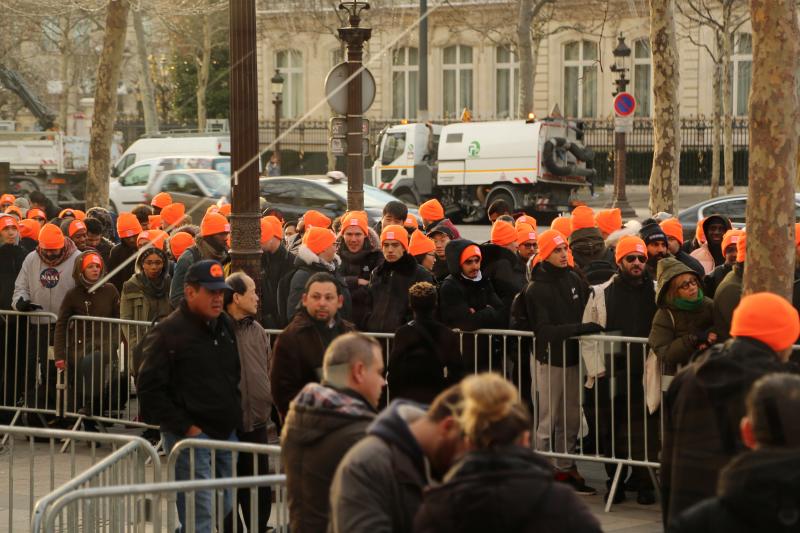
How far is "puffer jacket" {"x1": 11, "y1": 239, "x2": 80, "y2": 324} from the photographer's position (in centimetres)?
1138

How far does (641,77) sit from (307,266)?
128 feet

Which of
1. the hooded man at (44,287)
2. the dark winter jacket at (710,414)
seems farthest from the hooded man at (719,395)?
the hooded man at (44,287)

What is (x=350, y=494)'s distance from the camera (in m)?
4.52

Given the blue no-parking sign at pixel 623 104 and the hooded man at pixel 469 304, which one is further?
the blue no-parking sign at pixel 623 104

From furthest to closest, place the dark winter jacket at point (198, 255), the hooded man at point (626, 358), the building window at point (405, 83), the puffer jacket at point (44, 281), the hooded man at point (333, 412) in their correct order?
the building window at point (405, 83) < the puffer jacket at point (44, 281) < the dark winter jacket at point (198, 255) < the hooded man at point (626, 358) < the hooded man at point (333, 412)

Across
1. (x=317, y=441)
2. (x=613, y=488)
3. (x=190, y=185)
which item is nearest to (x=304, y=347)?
(x=317, y=441)

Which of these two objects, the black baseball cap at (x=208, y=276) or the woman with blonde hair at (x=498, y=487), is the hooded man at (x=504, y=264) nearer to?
the black baseball cap at (x=208, y=276)

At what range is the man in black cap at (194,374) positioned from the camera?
7.30 m

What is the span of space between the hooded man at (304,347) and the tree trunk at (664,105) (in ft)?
40.3

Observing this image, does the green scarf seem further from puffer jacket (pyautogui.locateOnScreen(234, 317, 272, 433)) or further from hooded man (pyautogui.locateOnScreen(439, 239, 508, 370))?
puffer jacket (pyautogui.locateOnScreen(234, 317, 272, 433))

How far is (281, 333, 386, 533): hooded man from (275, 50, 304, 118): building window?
49.0 metres

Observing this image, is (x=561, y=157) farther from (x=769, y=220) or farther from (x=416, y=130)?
(x=769, y=220)

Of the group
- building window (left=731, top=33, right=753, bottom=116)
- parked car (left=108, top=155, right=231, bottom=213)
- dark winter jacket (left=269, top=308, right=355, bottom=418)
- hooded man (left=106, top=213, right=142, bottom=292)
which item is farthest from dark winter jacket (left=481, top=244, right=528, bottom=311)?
building window (left=731, top=33, right=753, bottom=116)

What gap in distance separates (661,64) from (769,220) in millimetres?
12190
